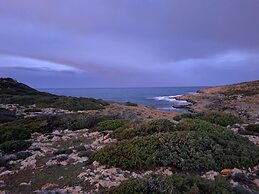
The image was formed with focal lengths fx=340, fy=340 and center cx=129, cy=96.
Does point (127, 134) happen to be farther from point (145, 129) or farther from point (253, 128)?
point (253, 128)

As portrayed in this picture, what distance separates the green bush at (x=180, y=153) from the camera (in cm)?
1060

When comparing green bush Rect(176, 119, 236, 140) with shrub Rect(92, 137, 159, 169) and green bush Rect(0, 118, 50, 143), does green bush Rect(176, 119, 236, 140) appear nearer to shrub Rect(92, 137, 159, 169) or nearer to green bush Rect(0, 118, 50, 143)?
shrub Rect(92, 137, 159, 169)

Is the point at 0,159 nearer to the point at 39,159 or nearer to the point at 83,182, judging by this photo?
the point at 39,159

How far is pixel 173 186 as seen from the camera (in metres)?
7.64

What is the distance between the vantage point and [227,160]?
36.1 ft

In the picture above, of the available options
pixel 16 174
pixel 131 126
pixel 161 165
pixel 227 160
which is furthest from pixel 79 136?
pixel 227 160

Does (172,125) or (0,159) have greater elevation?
(172,125)

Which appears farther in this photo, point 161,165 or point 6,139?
point 6,139

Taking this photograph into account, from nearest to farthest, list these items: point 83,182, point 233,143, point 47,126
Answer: point 83,182 < point 233,143 < point 47,126

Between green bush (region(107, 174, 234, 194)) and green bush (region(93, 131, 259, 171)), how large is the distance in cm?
238

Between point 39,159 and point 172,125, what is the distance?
570 centimetres

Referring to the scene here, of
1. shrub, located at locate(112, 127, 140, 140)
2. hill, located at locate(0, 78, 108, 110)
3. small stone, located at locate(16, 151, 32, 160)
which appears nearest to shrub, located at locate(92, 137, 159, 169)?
shrub, located at locate(112, 127, 140, 140)

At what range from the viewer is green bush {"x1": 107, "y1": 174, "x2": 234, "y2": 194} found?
7.56 m

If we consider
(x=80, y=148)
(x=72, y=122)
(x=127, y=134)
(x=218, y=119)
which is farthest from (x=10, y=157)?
(x=218, y=119)
